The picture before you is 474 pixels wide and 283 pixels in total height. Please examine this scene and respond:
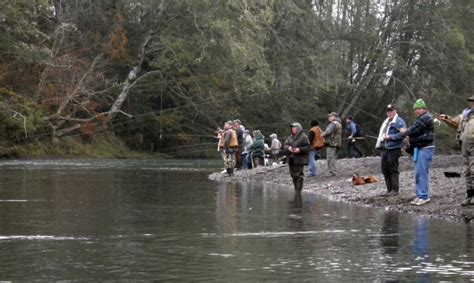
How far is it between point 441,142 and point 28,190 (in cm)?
4433

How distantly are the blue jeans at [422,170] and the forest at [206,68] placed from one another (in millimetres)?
27152

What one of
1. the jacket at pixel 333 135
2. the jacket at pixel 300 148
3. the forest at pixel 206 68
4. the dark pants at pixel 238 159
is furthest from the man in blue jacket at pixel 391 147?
the forest at pixel 206 68

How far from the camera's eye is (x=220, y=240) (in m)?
11.3

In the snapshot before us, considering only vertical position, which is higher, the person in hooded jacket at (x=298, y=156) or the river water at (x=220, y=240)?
the person in hooded jacket at (x=298, y=156)

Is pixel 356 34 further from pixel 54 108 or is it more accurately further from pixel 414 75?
pixel 54 108

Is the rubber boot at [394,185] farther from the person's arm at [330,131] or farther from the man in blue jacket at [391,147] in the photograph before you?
the person's arm at [330,131]

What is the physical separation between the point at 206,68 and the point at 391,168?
105 feet

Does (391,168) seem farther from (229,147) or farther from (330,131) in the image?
(229,147)

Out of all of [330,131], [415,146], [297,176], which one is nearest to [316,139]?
[330,131]

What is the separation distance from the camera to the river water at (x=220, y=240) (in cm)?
898

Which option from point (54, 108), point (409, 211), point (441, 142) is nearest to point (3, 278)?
point (409, 211)

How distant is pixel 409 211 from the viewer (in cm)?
1515

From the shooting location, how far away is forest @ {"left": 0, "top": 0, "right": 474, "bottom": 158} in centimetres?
4488

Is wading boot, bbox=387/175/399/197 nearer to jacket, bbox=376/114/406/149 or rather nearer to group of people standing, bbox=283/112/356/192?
jacket, bbox=376/114/406/149
